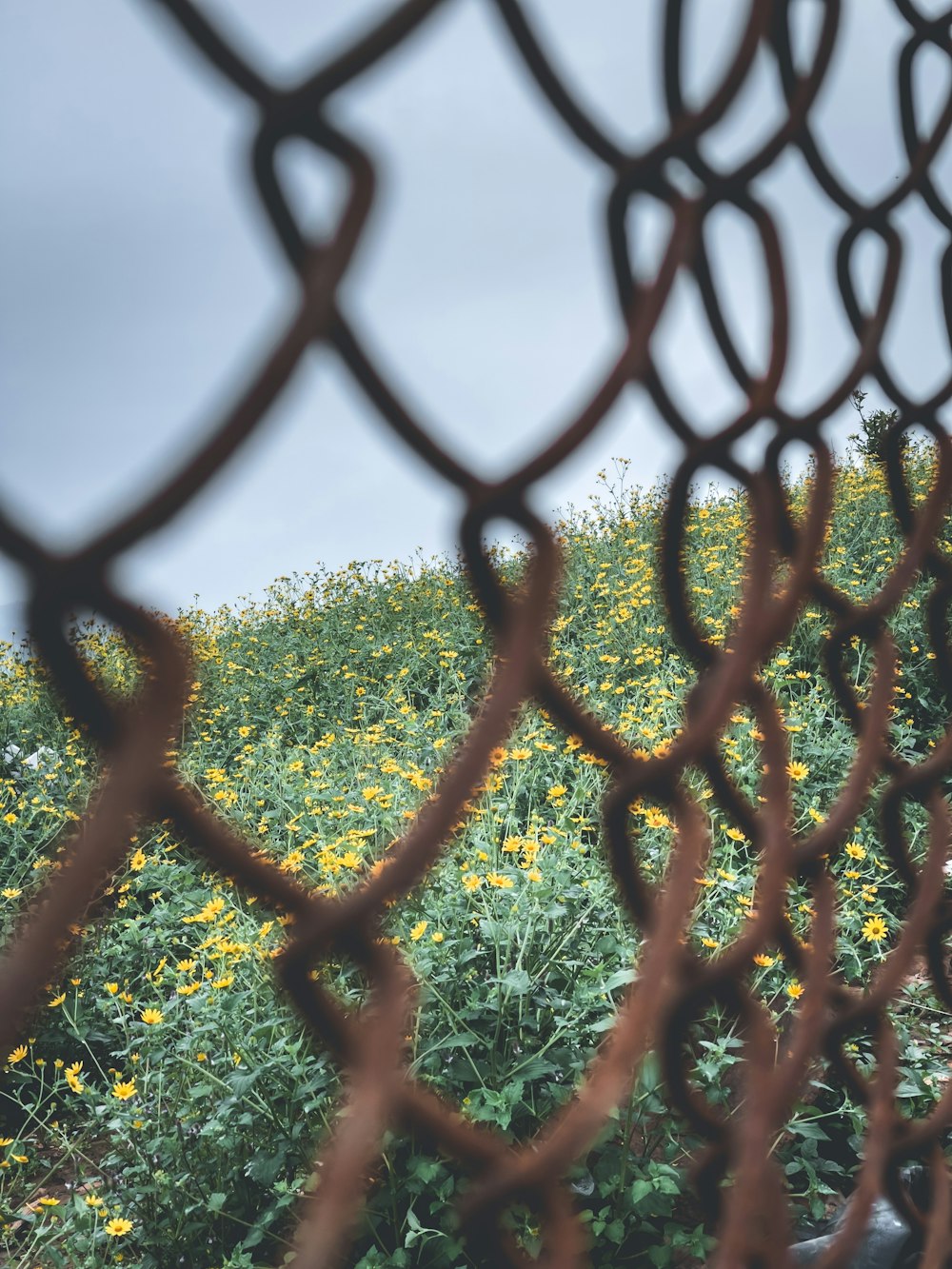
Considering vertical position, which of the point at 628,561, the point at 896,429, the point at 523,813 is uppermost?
the point at 628,561

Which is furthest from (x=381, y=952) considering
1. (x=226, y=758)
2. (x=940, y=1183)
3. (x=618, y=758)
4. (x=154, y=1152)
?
(x=226, y=758)

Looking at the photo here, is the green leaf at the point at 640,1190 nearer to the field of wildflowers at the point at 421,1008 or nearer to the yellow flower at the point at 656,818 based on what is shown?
the field of wildflowers at the point at 421,1008

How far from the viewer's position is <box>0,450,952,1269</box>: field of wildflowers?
1.70 meters

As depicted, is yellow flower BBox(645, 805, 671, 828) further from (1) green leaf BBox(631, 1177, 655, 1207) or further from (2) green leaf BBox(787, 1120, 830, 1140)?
(1) green leaf BBox(631, 1177, 655, 1207)

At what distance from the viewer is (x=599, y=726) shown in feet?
1.76

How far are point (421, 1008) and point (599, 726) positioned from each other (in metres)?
1.50

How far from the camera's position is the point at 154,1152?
1.90 meters

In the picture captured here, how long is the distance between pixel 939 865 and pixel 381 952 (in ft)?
1.83

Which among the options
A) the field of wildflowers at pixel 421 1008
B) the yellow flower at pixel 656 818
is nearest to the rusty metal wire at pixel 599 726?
the field of wildflowers at pixel 421 1008

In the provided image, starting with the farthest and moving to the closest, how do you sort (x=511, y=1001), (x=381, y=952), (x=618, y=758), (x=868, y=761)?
(x=511, y=1001), (x=868, y=761), (x=618, y=758), (x=381, y=952)

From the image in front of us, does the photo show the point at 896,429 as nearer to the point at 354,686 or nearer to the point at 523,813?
the point at 523,813

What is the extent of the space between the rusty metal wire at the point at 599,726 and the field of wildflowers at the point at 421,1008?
0.51ft

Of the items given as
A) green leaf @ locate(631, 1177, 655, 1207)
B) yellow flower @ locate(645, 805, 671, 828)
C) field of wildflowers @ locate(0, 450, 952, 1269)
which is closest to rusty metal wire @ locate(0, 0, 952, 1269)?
field of wildflowers @ locate(0, 450, 952, 1269)

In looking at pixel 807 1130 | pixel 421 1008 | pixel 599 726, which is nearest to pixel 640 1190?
pixel 807 1130
